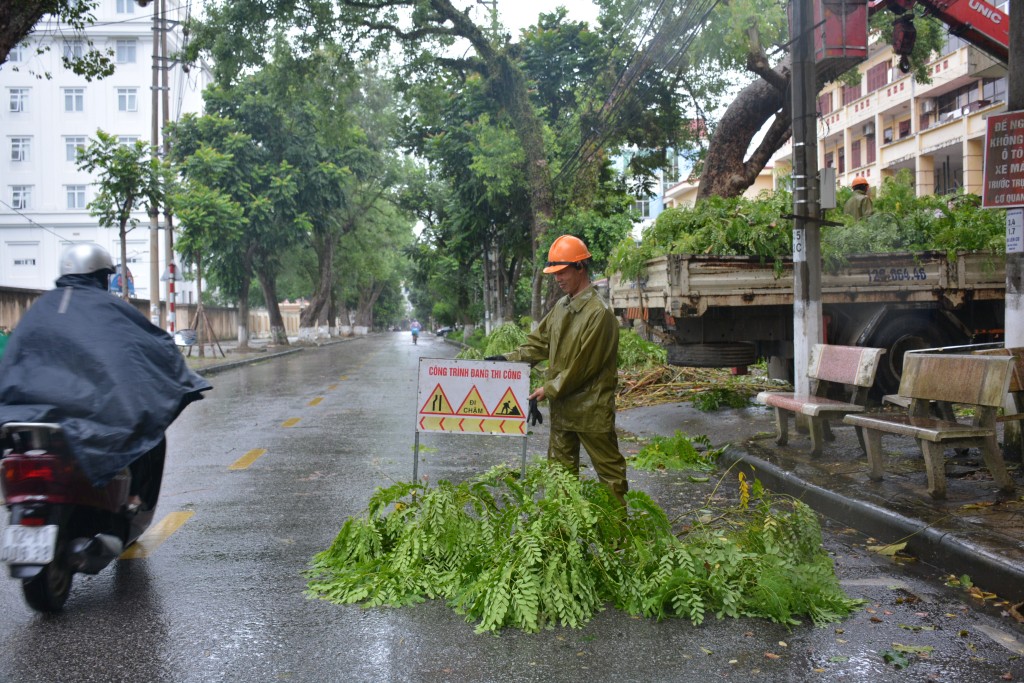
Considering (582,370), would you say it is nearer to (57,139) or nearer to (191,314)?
(191,314)

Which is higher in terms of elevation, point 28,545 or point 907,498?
point 28,545

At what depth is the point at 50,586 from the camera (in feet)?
14.3

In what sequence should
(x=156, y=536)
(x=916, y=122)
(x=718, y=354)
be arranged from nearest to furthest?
(x=156, y=536) → (x=718, y=354) → (x=916, y=122)

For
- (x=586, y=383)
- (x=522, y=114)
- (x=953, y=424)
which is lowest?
(x=953, y=424)

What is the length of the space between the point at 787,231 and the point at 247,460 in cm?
678

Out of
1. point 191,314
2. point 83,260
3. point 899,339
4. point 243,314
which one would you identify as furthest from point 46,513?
point 191,314

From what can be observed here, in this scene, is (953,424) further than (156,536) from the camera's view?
Yes

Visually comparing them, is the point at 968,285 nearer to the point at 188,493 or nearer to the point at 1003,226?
the point at 1003,226

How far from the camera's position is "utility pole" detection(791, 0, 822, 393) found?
9.81 meters

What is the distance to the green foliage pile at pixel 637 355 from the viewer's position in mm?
17219

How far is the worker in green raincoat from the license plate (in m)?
2.69

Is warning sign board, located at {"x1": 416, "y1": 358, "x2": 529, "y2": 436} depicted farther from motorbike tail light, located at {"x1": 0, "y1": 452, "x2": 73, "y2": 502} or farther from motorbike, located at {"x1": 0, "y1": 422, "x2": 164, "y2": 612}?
motorbike tail light, located at {"x1": 0, "y1": 452, "x2": 73, "y2": 502}

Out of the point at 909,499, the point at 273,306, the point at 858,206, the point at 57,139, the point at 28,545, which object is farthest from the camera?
the point at 57,139

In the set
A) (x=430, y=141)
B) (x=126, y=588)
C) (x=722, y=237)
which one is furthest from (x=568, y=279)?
(x=430, y=141)
